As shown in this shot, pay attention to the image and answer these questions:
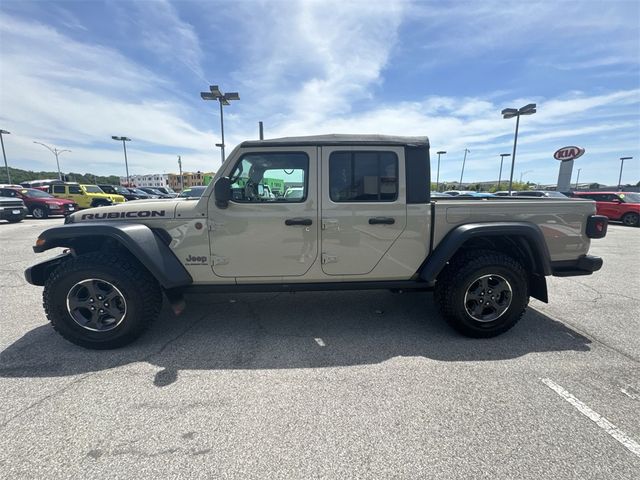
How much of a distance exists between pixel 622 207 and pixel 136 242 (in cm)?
1962

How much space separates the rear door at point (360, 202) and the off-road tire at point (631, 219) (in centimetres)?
1724

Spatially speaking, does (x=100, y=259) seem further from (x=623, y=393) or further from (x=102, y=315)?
(x=623, y=393)

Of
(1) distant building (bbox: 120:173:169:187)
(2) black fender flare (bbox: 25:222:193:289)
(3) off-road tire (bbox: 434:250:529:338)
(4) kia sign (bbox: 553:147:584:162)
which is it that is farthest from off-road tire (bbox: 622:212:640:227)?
(1) distant building (bbox: 120:173:169:187)

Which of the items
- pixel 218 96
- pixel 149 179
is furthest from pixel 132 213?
pixel 149 179

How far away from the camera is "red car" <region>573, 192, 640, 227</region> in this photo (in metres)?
14.1

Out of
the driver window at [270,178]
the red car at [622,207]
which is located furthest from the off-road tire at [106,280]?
the red car at [622,207]

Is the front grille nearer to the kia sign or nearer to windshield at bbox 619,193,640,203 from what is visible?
windshield at bbox 619,193,640,203

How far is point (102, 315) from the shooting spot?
10.1 ft

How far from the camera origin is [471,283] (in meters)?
3.21

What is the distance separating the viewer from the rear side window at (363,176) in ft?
10.4

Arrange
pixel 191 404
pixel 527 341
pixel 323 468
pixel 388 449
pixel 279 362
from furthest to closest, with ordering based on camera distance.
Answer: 1. pixel 527 341
2. pixel 279 362
3. pixel 191 404
4. pixel 388 449
5. pixel 323 468

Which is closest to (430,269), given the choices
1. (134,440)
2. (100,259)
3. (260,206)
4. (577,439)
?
(577,439)

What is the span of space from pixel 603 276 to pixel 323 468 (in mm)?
6518

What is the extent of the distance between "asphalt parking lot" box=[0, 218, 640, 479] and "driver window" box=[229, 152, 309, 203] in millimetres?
1494
